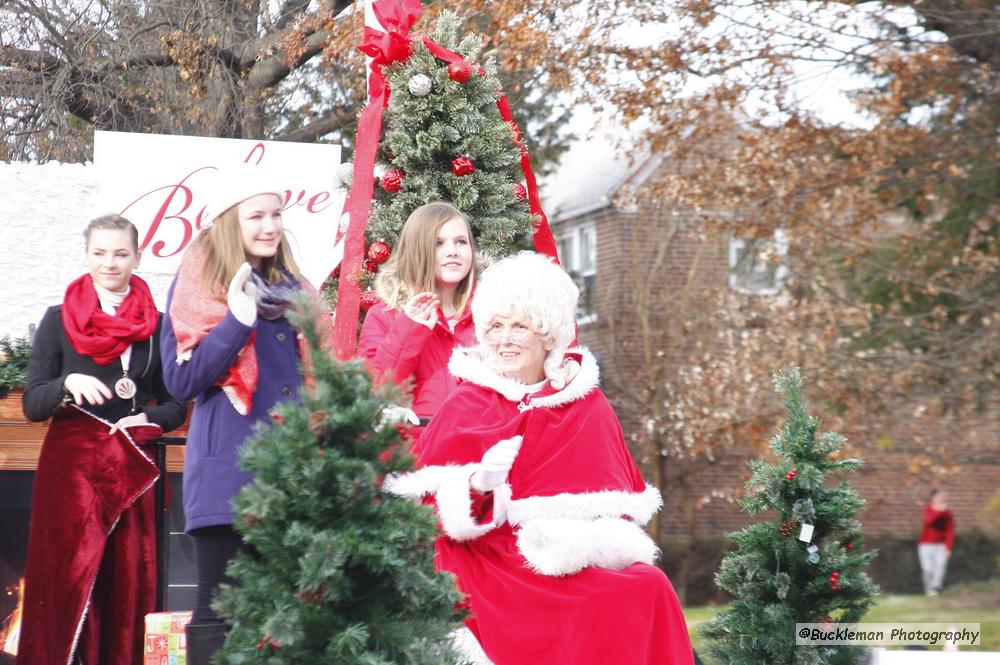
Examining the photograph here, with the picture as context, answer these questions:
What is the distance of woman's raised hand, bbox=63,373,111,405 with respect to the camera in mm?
4488

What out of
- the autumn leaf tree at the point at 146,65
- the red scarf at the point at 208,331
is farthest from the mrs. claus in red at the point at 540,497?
the autumn leaf tree at the point at 146,65

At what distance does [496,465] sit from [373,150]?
255 cm

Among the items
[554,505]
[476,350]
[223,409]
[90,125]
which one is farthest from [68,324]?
[90,125]

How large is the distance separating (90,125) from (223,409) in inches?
254

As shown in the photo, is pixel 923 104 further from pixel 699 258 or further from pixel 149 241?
pixel 149 241

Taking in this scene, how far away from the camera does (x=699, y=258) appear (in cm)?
2016

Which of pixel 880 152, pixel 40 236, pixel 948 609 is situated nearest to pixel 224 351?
pixel 40 236

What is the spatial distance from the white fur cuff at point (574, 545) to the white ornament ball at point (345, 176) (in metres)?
3.24

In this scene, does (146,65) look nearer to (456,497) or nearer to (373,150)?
(373,150)

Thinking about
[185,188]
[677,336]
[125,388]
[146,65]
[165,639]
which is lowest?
[165,639]

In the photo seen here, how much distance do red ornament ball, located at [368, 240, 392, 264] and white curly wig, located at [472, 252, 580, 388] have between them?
1.85m

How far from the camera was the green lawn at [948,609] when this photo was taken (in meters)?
16.0

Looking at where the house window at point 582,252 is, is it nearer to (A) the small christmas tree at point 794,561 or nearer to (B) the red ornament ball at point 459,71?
(B) the red ornament ball at point 459,71

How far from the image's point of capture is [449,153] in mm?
6164
